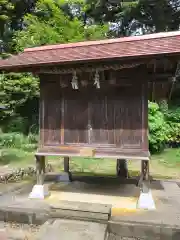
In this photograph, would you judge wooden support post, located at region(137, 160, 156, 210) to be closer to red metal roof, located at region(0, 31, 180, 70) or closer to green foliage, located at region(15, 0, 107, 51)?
red metal roof, located at region(0, 31, 180, 70)

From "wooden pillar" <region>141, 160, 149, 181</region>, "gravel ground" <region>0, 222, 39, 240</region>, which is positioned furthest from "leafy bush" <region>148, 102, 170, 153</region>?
"gravel ground" <region>0, 222, 39, 240</region>

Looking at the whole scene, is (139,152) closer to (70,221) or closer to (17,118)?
(70,221)

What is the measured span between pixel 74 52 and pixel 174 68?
2088mm

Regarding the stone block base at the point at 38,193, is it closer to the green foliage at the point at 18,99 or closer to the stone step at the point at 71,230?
the stone step at the point at 71,230

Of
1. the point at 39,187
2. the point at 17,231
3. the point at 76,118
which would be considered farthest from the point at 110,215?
the point at 76,118

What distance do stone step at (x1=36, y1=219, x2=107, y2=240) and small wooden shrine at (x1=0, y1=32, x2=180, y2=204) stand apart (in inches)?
53.8

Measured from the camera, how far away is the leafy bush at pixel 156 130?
12742 mm

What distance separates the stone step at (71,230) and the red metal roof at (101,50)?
9.66ft

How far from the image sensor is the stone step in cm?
415

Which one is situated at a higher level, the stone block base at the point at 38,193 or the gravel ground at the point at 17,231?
the stone block base at the point at 38,193

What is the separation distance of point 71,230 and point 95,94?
8.97 ft

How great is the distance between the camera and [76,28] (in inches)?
631

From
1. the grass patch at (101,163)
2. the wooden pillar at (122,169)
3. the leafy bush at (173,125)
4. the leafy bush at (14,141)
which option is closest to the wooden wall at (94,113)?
the wooden pillar at (122,169)

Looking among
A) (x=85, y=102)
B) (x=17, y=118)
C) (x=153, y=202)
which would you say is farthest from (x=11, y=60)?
→ (x=17, y=118)
